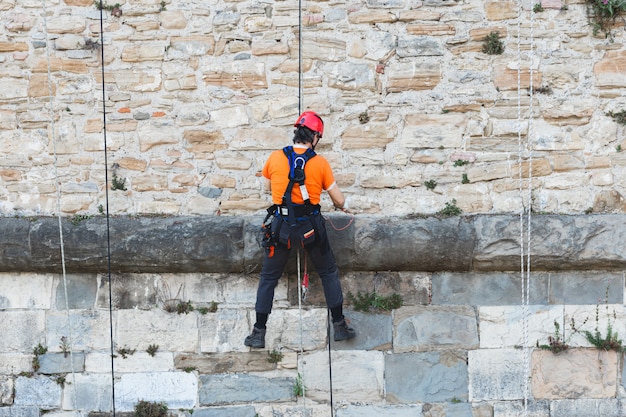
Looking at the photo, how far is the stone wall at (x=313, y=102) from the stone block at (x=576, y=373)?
1.04 meters

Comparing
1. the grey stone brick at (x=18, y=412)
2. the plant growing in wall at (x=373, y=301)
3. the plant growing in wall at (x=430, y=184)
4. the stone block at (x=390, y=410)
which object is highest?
the plant growing in wall at (x=430, y=184)

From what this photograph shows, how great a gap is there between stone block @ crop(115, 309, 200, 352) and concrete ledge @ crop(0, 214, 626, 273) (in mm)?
341

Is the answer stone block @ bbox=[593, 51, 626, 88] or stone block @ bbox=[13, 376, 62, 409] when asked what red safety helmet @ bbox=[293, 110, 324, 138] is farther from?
stone block @ bbox=[13, 376, 62, 409]

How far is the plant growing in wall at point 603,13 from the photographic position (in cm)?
507

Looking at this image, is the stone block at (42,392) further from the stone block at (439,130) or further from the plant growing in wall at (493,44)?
the plant growing in wall at (493,44)

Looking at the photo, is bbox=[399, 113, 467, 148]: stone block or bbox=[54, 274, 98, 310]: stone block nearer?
bbox=[399, 113, 467, 148]: stone block

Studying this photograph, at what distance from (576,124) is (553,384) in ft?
6.06

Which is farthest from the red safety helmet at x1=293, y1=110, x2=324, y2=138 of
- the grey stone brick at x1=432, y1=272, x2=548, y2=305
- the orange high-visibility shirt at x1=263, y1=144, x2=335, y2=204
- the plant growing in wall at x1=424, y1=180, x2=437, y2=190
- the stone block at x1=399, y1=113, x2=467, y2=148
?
the grey stone brick at x1=432, y1=272, x2=548, y2=305

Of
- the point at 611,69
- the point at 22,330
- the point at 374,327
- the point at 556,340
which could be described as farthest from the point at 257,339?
the point at 611,69

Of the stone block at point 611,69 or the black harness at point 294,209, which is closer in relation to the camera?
the black harness at point 294,209

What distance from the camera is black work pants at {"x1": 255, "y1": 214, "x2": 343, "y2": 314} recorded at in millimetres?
4832

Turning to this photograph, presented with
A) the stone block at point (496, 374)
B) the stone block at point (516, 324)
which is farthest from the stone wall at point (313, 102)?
the stone block at point (496, 374)

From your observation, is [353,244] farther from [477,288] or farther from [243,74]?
[243,74]

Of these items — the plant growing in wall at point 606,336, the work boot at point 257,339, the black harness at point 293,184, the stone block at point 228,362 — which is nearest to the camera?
the black harness at point 293,184
